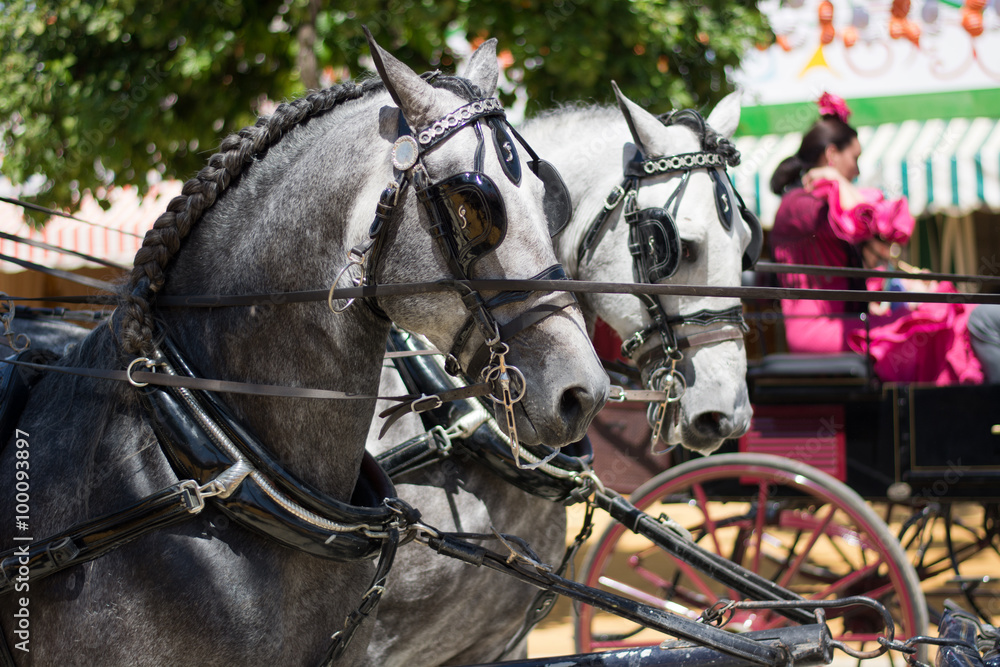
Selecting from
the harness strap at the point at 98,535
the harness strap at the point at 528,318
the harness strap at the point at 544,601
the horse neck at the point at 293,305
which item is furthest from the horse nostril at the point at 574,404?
the harness strap at the point at 544,601

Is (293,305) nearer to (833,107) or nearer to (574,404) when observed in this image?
(574,404)

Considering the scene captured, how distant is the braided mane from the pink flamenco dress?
265 cm

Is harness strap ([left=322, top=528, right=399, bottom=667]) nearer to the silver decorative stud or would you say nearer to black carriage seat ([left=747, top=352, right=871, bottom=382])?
the silver decorative stud

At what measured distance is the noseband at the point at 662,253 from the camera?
229cm

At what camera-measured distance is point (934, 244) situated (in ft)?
28.0

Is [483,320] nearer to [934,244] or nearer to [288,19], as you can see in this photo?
[288,19]

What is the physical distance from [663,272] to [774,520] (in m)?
1.86

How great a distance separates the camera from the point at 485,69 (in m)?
1.57

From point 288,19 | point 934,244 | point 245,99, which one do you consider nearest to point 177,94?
point 245,99

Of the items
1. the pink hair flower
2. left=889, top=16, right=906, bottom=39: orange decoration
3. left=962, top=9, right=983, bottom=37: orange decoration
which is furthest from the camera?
left=889, top=16, right=906, bottom=39: orange decoration

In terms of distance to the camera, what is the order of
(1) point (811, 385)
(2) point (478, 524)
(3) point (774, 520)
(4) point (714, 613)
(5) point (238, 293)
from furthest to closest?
(3) point (774, 520) → (1) point (811, 385) → (2) point (478, 524) → (4) point (714, 613) → (5) point (238, 293)

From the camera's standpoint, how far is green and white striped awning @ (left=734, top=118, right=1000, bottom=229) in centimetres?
671

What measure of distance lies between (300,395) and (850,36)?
31.7 ft

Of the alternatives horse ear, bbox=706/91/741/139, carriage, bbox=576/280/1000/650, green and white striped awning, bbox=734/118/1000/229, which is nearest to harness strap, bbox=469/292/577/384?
horse ear, bbox=706/91/741/139
